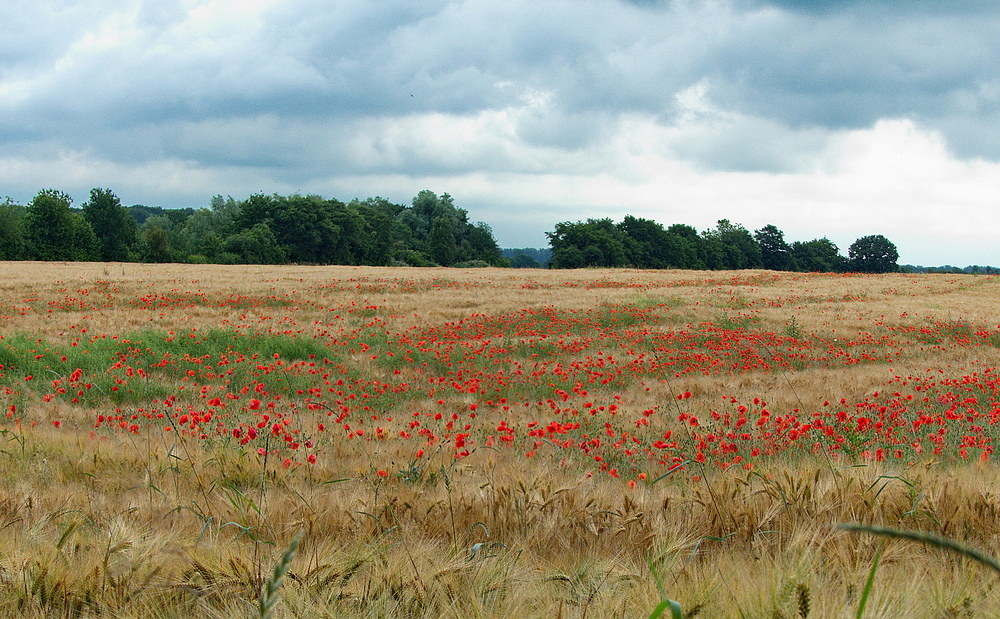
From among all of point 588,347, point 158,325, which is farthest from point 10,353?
point 588,347

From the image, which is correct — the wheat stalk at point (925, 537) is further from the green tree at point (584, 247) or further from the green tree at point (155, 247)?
the green tree at point (584, 247)

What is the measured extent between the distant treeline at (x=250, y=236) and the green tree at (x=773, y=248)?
5993 centimetres

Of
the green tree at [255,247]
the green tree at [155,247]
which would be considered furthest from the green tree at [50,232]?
the green tree at [255,247]

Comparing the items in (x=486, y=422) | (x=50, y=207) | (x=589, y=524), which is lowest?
(x=486, y=422)

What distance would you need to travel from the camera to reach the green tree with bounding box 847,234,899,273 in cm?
11838

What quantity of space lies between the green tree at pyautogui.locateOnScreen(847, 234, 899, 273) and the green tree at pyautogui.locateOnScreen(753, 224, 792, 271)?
12.6m

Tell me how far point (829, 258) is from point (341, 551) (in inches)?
5617

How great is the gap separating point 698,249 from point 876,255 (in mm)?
35040

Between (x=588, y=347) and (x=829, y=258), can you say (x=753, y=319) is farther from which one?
(x=829, y=258)

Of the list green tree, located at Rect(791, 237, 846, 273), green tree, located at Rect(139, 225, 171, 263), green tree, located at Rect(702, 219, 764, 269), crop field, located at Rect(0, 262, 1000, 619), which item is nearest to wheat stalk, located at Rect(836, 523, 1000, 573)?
crop field, located at Rect(0, 262, 1000, 619)

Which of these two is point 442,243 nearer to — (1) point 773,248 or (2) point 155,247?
(2) point 155,247

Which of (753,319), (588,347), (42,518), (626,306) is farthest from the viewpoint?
(626,306)

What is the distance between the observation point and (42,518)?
9.88ft

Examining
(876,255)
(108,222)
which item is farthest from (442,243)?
(876,255)
